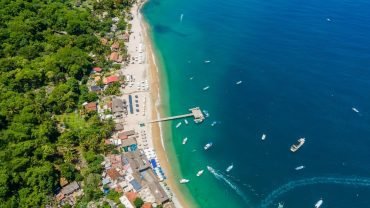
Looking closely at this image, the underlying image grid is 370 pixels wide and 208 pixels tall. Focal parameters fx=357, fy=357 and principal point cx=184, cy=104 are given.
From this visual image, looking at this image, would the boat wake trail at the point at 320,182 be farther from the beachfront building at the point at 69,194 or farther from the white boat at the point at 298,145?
the beachfront building at the point at 69,194

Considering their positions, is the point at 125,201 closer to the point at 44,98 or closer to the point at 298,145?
the point at 44,98

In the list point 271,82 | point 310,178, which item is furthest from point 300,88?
point 310,178

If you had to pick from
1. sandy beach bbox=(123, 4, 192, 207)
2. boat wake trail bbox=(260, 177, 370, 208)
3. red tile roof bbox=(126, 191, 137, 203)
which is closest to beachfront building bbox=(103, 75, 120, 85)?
sandy beach bbox=(123, 4, 192, 207)

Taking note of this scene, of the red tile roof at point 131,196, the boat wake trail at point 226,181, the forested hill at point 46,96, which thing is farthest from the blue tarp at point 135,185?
the boat wake trail at point 226,181

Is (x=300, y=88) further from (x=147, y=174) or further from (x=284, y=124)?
(x=147, y=174)

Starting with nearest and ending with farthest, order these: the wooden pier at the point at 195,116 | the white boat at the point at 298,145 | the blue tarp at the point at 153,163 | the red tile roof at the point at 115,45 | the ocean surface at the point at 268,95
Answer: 1. the ocean surface at the point at 268,95
2. the blue tarp at the point at 153,163
3. the white boat at the point at 298,145
4. the wooden pier at the point at 195,116
5. the red tile roof at the point at 115,45

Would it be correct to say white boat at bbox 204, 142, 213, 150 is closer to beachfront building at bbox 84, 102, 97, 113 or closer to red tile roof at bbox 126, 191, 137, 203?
red tile roof at bbox 126, 191, 137, 203

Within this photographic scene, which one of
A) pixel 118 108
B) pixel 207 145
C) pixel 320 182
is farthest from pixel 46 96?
pixel 320 182
